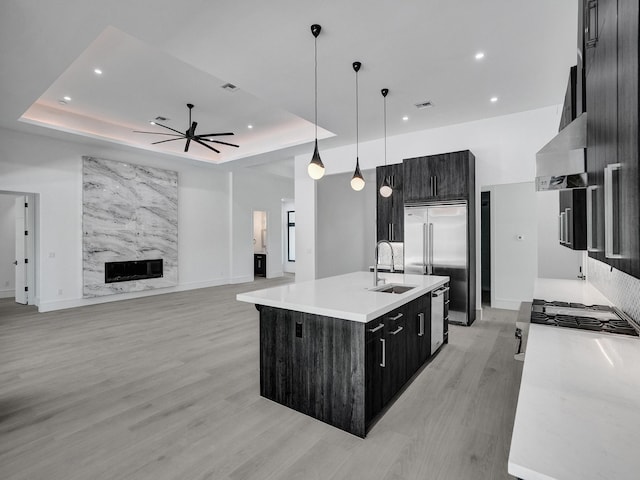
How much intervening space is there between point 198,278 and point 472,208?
266 inches

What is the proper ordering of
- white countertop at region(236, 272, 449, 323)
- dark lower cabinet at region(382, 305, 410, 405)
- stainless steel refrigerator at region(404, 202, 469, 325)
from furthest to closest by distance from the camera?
stainless steel refrigerator at region(404, 202, 469, 325)
dark lower cabinet at region(382, 305, 410, 405)
white countertop at region(236, 272, 449, 323)

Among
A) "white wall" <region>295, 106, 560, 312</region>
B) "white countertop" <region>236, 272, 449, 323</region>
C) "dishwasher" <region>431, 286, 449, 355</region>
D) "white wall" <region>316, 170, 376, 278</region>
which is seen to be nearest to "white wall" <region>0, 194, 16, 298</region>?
"white wall" <region>316, 170, 376, 278</region>

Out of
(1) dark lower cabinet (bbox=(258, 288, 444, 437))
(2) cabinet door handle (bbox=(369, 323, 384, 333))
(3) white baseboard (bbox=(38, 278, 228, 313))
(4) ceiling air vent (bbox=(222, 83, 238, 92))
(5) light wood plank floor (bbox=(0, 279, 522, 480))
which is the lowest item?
(5) light wood plank floor (bbox=(0, 279, 522, 480))

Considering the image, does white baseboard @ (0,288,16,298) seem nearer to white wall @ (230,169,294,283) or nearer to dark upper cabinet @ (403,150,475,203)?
white wall @ (230,169,294,283)

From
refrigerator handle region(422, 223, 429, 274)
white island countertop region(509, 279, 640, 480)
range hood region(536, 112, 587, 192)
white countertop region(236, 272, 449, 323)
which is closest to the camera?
white island countertop region(509, 279, 640, 480)

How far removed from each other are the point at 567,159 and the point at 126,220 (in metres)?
7.80

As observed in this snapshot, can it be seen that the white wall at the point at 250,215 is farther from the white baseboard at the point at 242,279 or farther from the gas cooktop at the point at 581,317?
the gas cooktop at the point at 581,317

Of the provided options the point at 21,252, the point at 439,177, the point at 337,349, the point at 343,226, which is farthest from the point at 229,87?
the point at 21,252

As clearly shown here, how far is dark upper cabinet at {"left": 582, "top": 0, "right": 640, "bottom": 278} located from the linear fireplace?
7.86 m

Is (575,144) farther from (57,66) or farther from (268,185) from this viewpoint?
(268,185)

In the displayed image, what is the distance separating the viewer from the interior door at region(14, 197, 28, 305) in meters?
6.77

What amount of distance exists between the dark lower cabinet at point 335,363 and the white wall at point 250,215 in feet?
23.5

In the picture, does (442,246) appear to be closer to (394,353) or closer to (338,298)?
(394,353)

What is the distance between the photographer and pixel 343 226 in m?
8.52
